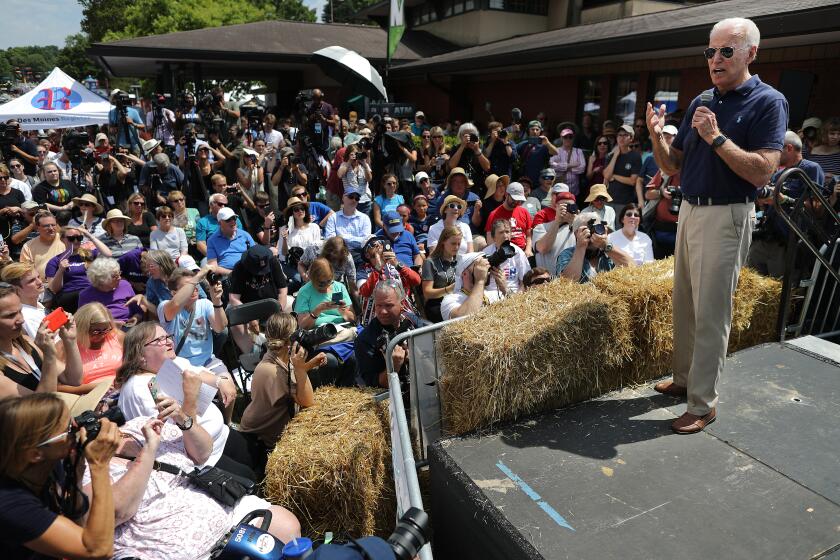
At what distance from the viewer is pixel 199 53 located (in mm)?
16766

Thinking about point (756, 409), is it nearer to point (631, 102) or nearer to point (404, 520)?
point (404, 520)

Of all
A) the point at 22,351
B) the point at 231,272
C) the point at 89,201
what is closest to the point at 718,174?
the point at 22,351

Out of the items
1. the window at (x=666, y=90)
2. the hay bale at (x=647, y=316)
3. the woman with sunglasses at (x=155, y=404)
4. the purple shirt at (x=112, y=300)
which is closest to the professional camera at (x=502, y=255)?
the hay bale at (x=647, y=316)

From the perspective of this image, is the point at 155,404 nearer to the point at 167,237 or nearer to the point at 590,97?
the point at 167,237

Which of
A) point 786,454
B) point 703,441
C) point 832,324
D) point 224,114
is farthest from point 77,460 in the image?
point 224,114

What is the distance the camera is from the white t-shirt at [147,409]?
3252mm

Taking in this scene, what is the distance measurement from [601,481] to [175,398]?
91.5 inches

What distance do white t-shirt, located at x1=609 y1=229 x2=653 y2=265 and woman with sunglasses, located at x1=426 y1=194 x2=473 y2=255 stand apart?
1635mm

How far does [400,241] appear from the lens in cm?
685

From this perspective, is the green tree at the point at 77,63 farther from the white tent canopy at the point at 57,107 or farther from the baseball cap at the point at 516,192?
the baseball cap at the point at 516,192

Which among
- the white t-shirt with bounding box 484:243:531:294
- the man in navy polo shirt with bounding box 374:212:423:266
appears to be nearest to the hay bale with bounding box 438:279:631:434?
the white t-shirt with bounding box 484:243:531:294

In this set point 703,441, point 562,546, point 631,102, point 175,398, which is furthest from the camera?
point 631,102

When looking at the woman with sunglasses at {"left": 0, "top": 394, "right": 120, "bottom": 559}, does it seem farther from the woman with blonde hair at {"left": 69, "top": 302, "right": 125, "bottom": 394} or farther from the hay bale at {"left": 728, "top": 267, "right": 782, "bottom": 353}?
the hay bale at {"left": 728, "top": 267, "right": 782, "bottom": 353}

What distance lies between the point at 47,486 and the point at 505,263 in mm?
4308
